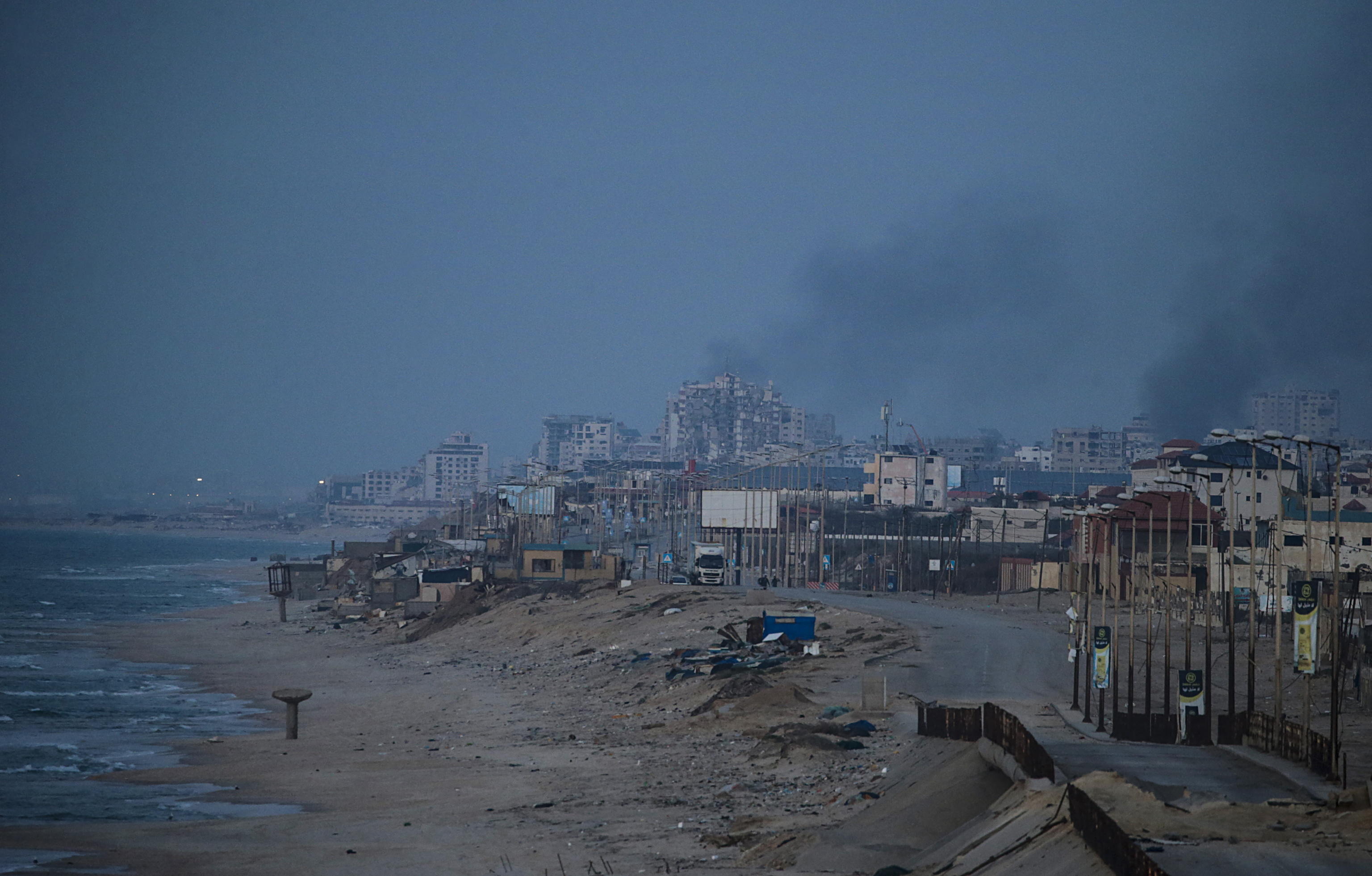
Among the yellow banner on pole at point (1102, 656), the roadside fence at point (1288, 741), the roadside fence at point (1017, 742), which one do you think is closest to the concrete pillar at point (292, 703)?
the yellow banner on pole at point (1102, 656)

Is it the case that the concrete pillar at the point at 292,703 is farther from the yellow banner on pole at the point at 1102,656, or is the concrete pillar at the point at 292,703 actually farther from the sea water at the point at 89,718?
the yellow banner on pole at the point at 1102,656

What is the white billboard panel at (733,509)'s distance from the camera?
8681 cm

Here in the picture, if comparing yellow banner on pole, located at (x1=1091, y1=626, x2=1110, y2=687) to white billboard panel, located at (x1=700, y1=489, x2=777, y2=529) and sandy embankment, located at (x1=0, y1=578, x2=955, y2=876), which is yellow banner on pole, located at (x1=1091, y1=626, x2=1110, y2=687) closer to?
sandy embankment, located at (x1=0, y1=578, x2=955, y2=876)

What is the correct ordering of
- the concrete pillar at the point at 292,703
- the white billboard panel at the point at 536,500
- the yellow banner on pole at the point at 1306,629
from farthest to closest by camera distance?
the white billboard panel at the point at 536,500
the concrete pillar at the point at 292,703
the yellow banner on pole at the point at 1306,629

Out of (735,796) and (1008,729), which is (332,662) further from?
(1008,729)

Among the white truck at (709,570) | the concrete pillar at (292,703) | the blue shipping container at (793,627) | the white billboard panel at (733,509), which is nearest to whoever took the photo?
the concrete pillar at (292,703)

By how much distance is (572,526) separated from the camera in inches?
5866

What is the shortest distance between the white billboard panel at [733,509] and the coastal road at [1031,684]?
61.0 ft

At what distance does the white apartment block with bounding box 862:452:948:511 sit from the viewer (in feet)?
531

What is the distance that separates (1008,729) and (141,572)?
148858 mm

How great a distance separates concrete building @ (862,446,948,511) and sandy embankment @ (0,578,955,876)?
108651 mm

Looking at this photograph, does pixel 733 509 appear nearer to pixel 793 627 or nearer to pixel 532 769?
pixel 793 627

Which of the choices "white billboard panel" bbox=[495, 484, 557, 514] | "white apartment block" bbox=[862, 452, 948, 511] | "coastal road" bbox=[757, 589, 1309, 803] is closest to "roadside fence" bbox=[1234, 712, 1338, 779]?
"coastal road" bbox=[757, 589, 1309, 803]

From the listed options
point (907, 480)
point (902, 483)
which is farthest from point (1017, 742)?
point (907, 480)
